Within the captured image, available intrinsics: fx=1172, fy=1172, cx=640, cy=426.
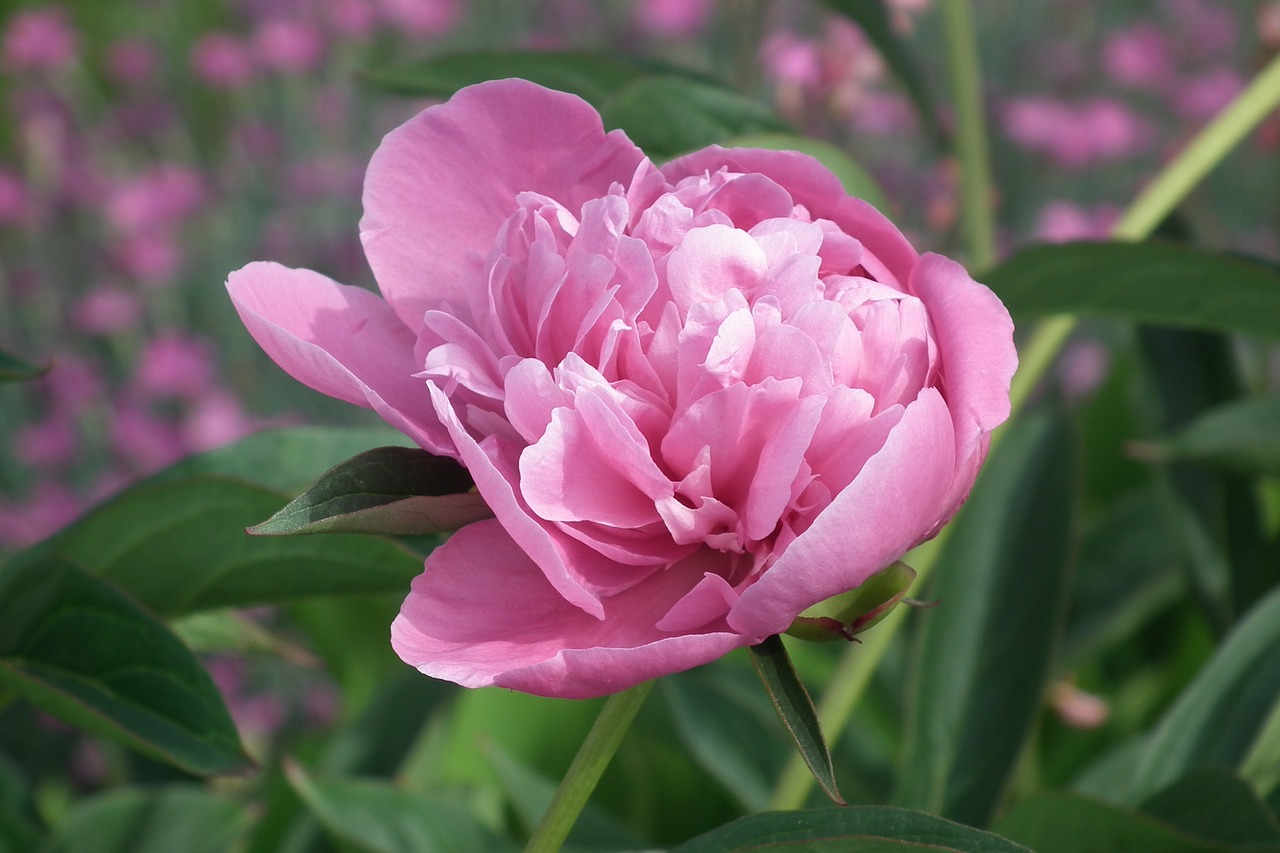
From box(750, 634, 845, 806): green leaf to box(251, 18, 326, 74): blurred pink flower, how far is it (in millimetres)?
1657

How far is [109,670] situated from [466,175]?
0.18 meters

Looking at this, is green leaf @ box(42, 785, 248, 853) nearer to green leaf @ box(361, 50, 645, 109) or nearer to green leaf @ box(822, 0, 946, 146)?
green leaf @ box(361, 50, 645, 109)

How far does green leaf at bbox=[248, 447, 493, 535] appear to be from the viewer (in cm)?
23

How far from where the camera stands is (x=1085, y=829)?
0.40 metres

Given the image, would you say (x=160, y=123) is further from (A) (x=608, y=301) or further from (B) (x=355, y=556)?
(A) (x=608, y=301)

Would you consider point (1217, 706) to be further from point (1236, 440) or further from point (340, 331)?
point (340, 331)

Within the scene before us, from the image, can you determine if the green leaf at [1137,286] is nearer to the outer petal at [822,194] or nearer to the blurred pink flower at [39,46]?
the outer petal at [822,194]

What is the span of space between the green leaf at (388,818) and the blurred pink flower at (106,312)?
3.94 feet

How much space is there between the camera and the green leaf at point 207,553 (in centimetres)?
38

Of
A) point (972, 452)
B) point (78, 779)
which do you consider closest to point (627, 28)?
point (78, 779)

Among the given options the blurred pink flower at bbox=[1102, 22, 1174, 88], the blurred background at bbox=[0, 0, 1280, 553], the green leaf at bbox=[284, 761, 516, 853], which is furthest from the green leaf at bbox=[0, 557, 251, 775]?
the blurred pink flower at bbox=[1102, 22, 1174, 88]

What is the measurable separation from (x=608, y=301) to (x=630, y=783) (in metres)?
0.48

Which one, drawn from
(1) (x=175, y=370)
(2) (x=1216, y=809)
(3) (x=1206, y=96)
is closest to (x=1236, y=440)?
(2) (x=1216, y=809)

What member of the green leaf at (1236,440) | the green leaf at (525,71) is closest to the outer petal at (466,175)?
the green leaf at (525,71)
